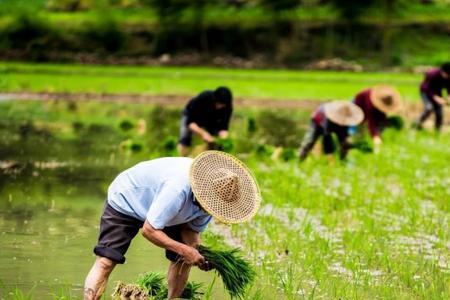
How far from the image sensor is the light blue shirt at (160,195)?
6.14m

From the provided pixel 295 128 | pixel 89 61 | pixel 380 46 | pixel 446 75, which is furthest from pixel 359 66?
pixel 446 75

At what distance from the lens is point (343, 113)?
47.3ft

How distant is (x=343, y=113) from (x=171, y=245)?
837cm

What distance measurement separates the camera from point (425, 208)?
11.1 metres

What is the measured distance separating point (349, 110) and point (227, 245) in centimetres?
590

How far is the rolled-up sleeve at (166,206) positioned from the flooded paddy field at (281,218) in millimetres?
828

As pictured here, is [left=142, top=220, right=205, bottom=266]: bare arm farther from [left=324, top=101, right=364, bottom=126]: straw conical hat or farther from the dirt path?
the dirt path

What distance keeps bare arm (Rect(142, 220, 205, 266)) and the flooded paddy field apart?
0.51 m

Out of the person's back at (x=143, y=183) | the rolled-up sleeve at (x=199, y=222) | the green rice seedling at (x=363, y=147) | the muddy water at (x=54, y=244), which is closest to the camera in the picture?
the person's back at (x=143, y=183)

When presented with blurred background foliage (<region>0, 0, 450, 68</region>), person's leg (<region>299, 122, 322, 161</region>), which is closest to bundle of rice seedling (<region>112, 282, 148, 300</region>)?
person's leg (<region>299, 122, 322, 161</region>)

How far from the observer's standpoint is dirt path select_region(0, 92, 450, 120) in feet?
91.4

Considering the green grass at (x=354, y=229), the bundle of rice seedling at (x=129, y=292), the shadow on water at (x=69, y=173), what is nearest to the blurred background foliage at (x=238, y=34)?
the shadow on water at (x=69, y=173)

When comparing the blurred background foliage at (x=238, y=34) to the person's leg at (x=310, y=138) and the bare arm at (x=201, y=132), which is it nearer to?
the person's leg at (x=310, y=138)

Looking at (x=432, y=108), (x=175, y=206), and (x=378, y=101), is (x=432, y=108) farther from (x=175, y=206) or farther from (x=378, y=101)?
(x=175, y=206)
